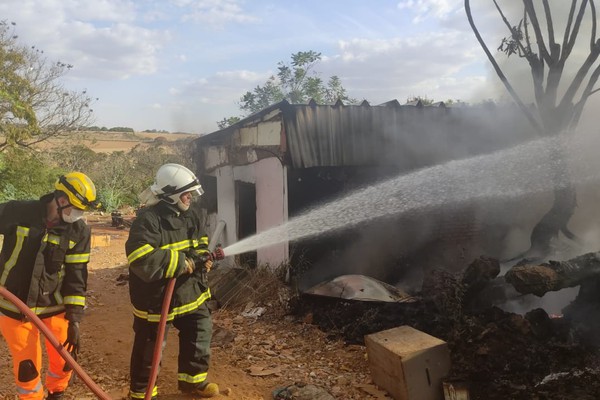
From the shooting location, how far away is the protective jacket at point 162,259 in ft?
11.8

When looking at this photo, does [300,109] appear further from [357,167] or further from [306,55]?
[306,55]

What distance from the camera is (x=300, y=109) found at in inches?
289

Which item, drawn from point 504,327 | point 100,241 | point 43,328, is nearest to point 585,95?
point 504,327

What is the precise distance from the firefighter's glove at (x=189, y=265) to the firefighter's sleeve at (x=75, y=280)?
90cm

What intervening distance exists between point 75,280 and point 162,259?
849mm

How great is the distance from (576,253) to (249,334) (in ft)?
17.3

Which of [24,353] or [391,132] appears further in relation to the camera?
[391,132]

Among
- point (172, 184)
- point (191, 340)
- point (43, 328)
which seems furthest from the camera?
point (191, 340)

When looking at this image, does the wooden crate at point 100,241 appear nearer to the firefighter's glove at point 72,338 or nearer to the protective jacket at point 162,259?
the firefighter's glove at point 72,338

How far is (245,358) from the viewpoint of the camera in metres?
5.38

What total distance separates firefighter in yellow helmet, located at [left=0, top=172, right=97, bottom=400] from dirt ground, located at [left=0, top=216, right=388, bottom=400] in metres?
0.96

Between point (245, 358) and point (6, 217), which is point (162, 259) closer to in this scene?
point (6, 217)

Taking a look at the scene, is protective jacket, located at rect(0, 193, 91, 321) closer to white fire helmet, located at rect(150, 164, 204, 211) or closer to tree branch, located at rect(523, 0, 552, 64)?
white fire helmet, located at rect(150, 164, 204, 211)

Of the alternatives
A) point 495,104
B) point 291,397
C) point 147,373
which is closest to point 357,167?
point 495,104
